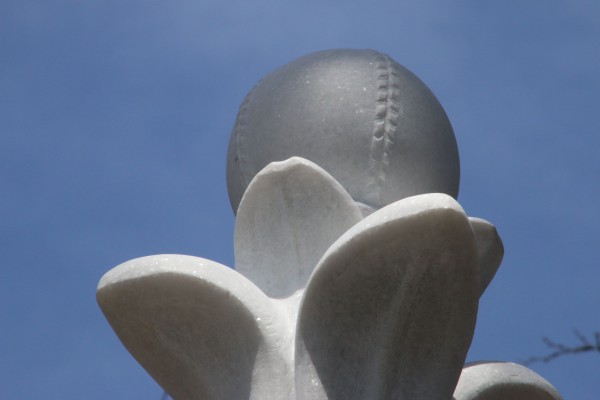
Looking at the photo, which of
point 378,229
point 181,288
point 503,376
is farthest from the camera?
point 503,376

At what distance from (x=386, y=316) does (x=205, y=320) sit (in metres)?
0.63

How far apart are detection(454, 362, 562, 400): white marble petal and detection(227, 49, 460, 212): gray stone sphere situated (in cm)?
69

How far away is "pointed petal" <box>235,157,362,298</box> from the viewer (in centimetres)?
510

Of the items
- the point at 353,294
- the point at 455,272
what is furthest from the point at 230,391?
the point at 455,272

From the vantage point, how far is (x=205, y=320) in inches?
189

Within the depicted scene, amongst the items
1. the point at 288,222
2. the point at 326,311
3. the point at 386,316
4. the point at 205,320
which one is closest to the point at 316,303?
the point at 326,311

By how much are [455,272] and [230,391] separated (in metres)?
0.88

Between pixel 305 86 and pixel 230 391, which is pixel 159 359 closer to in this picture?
pixel 230 391

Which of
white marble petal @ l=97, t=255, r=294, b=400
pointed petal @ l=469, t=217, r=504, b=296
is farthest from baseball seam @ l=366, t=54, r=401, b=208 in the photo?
white marble petal @ l=97, t=255, r=294, b=400

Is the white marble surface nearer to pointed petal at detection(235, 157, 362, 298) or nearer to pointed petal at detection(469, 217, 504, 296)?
pointed petal at detection(235, 157, 362, 298)

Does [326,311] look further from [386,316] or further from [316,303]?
[386,316]

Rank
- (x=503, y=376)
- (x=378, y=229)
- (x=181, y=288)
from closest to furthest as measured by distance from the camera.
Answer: (x=378, y=229)
(x=181, y=288)
(x=503, y=376)

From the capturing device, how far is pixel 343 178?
526 cm

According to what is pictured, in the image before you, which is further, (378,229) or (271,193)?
(271,193)
